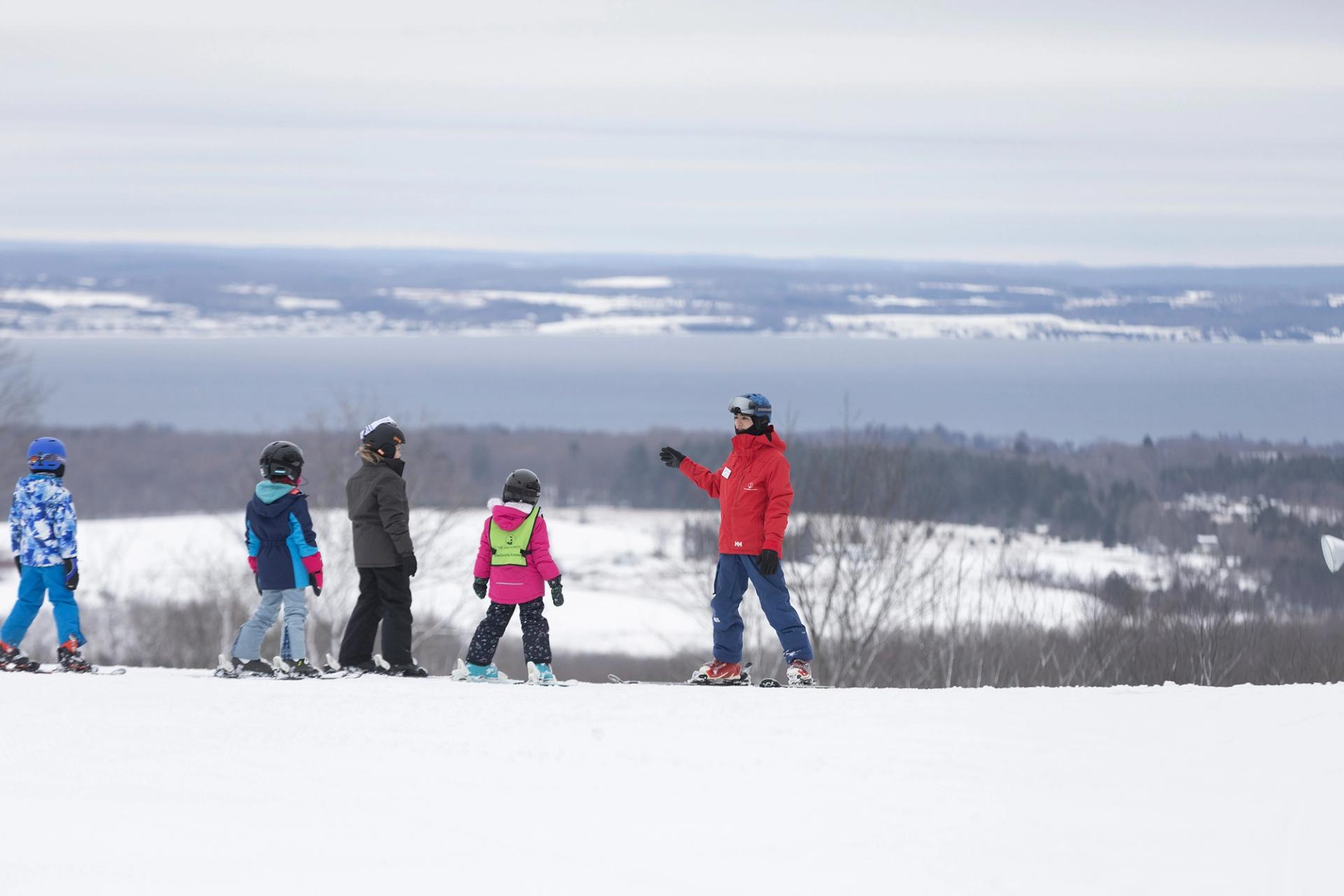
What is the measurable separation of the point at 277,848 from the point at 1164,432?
369 feet

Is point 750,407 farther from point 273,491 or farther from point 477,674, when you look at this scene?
point 273,491

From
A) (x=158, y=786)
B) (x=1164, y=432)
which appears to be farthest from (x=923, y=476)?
(x=1164, y=432)

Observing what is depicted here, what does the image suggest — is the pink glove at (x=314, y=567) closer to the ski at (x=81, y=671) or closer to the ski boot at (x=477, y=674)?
the ski boot at (x=477, y=674)

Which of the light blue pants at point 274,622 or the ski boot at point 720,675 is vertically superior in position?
the light blue pants at point 274,622

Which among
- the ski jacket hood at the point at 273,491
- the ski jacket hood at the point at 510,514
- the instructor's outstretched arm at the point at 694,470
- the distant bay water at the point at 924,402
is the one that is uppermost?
the instructor's outstretched arm at the point at 694,470

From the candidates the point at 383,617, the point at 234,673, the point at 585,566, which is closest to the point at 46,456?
the point at 234,673

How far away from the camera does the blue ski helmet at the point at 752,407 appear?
31.6 feet

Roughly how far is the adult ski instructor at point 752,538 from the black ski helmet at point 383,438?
73.4 inches

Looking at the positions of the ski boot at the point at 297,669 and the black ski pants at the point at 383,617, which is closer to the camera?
the ski boot at the point at 297,669

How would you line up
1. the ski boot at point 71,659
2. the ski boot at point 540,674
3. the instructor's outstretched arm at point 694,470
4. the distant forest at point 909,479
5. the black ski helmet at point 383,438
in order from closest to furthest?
the ski boot at point 540,674 < the black ski helmet at point 383,438 < the ski boot at point 71,659 < the instructor's outstretched arm at point 694,470 < the distant forest at point 909,479

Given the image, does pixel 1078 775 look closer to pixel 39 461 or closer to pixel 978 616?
pixel 39 461

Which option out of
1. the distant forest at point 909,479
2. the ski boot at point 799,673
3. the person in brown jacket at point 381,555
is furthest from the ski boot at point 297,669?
the distant forest at point 909,479

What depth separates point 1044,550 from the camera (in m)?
51.8

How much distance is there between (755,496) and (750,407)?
0.60m
